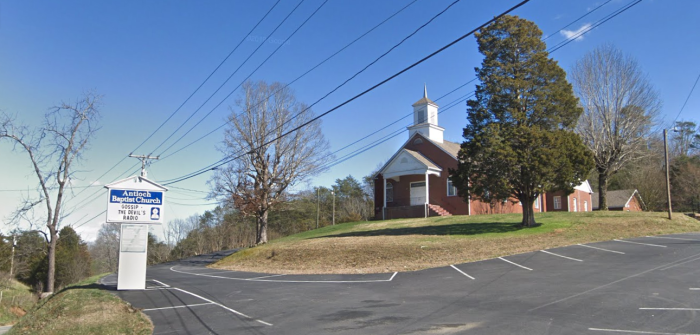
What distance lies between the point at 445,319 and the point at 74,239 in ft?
225

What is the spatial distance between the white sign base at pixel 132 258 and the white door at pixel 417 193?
2411 cm

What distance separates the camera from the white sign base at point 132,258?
1538cm

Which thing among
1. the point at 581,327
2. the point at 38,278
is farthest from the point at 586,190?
the point at 38,278

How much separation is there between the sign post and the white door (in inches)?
936

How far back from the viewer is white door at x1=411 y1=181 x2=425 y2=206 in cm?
3639

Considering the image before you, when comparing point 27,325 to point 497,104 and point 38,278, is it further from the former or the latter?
point 38,278

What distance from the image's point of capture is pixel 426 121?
1560 inches

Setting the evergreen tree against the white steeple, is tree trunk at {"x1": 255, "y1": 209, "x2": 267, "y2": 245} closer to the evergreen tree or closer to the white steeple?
the white steeple

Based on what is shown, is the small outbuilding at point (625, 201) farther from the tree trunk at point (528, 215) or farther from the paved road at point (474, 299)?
the paved road at point (474, 299)

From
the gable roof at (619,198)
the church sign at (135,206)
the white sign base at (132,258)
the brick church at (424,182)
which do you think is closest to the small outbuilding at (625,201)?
the gable roof at (619,198)

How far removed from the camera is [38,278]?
56562mm

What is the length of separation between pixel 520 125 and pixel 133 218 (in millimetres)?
17587

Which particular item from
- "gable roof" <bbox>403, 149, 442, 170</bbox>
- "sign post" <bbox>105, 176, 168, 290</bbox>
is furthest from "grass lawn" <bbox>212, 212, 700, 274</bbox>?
"gable roof" <bbox>403, 149, 442, 170</bbox>

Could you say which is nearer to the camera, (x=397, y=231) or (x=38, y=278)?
(x=397, y=231)
